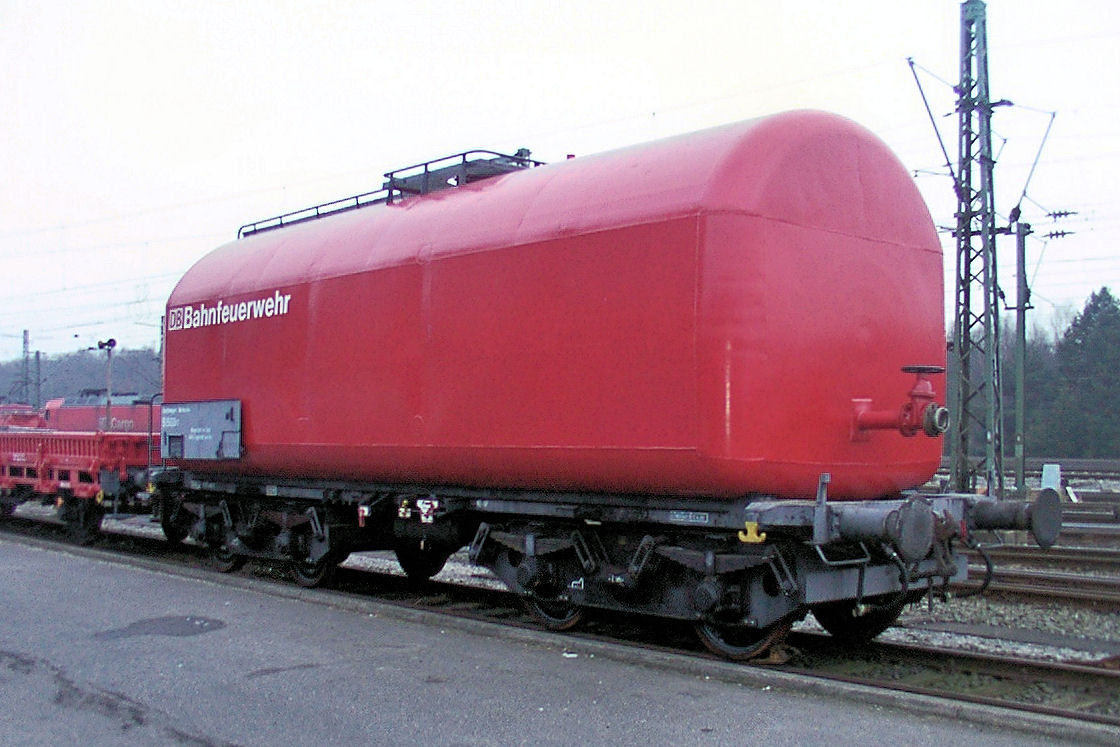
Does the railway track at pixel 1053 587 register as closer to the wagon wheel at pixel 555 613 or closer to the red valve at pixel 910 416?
the red valve at pixel 910 416

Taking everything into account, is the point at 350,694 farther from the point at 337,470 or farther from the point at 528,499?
the point at 337,470

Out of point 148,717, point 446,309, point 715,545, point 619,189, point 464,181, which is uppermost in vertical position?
point 464,181

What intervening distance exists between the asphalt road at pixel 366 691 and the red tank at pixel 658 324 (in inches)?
56.6

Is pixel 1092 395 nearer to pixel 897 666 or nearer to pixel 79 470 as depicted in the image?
pixel 79 470

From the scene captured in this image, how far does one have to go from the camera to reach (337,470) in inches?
414

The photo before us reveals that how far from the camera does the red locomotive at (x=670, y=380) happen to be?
23.5 feet

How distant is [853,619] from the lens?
8.47m

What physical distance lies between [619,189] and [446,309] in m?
2.07

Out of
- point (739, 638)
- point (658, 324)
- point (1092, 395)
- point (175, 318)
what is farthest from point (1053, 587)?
point (1092, 395)

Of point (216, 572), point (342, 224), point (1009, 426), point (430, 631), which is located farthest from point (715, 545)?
point (1009, 426)

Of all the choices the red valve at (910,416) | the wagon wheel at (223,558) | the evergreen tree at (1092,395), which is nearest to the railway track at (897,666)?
the red valve at (910,416)

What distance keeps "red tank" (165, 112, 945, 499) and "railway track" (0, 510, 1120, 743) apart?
51.2 inches

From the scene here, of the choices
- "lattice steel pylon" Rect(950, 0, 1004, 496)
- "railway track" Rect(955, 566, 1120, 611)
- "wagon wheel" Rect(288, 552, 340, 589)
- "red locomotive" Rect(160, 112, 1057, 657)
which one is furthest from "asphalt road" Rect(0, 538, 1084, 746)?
"lattice steel pylon" Rect(950, 0, 1004, 496)

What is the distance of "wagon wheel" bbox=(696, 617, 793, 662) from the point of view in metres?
7.46
